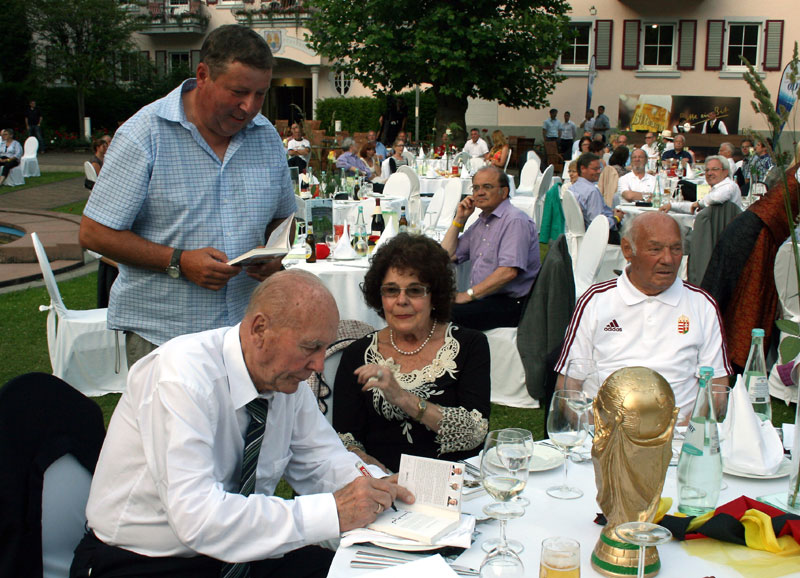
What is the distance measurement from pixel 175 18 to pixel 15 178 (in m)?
18.8

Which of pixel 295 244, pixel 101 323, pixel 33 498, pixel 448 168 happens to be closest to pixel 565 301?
pixel 295 244

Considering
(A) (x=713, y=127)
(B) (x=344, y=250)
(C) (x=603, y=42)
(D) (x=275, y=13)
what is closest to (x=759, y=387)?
(B) (x=344, y=250)

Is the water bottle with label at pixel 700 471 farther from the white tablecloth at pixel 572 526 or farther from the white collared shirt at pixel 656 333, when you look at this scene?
the white collared shirt at pixel 656 333

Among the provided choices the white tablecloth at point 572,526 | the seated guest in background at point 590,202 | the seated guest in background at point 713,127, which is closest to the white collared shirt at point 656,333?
the white tablecloth at point 572,526

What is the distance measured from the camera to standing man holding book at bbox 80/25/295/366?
246cm

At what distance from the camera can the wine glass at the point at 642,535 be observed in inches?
57.7

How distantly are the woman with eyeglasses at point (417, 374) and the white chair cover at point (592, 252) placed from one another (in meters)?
2.71

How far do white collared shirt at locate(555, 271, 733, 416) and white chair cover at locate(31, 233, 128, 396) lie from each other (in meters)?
3.08

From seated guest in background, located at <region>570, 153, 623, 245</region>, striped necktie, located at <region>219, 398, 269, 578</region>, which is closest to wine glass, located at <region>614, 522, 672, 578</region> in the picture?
striped necktie, located at <region>219, 398, 269, 578</region>

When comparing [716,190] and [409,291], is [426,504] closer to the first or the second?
[409,291]

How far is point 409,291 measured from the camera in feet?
9.76

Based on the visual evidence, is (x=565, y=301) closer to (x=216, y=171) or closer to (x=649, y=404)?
(x=216, y=171)

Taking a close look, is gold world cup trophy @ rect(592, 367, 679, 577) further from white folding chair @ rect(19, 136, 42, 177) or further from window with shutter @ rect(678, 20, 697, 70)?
window with shutter @ rect(678, 20, 697, 70)

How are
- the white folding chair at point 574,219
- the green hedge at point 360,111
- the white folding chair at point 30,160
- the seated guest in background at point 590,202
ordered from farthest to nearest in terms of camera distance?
the green hedge at point 360,111 → the white folding chair at point 30,160 → the seated guest in background at point 590,202 → the white folding chair at point 574,219
